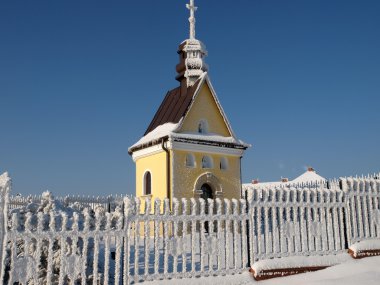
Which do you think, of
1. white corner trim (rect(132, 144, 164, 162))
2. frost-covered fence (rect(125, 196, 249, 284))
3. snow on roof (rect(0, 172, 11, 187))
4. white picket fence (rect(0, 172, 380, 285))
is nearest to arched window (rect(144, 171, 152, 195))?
white corner trim (rect(132, 144, 164, 162))

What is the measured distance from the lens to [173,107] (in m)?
20.6

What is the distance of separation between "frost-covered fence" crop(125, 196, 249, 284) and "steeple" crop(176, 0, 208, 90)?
1339 cm

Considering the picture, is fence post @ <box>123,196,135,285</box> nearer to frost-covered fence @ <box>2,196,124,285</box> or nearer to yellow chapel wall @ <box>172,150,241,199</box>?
frost-covered fence @ <box>2,196,124,285</box>

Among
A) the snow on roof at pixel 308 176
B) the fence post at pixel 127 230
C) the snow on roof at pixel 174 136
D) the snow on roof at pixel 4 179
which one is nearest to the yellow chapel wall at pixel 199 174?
the snow on roof at pixel 174 136

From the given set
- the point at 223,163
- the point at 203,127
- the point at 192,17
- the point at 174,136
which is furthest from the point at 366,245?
the point at 192,17

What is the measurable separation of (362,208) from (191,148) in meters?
9.74

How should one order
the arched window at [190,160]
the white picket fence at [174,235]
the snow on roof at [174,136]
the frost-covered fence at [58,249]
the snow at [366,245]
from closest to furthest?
the frost-covered fence at [58,249] < the white picket fence at [174,235] < the snow at [366,245] < the snow on roof at [174,136] < the arched window at [190,160]

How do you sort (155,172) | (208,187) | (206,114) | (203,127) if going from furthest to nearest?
(206,114) < (203,127) < (208,187) < (155,172)

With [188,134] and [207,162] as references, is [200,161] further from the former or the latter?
[188,134]

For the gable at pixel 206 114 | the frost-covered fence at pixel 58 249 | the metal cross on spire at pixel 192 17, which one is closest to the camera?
the frost-covered fence at pixel 58 249

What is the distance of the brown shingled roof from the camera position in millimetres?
19391

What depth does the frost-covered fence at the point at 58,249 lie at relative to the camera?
21.6ft

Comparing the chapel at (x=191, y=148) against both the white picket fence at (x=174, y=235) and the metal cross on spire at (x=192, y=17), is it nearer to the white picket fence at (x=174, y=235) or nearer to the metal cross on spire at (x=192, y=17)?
the metal cross on spire at (x=192, y=17)

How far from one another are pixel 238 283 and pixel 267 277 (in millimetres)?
680
